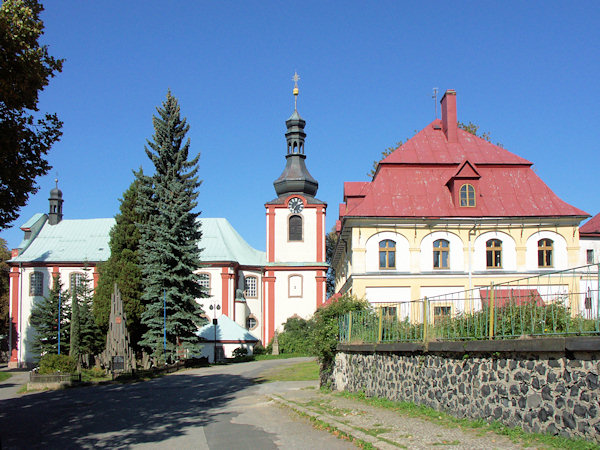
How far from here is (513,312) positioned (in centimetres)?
1001

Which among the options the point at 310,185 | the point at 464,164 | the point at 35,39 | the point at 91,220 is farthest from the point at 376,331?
the point at 91,220

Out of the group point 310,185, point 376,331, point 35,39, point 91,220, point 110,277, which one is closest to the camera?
point 35,39

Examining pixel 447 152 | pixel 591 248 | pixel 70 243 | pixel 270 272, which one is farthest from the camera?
pixel 70 243

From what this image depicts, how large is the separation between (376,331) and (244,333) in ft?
123

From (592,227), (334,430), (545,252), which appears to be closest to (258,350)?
(592,227)

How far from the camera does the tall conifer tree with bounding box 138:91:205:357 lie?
33.1 meters

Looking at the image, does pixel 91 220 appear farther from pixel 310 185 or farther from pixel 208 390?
pixel 208 390

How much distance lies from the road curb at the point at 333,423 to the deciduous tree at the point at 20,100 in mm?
8063

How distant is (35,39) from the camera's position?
13.3 metres

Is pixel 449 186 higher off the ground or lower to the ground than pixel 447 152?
lower

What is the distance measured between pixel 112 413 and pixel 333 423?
651 cm

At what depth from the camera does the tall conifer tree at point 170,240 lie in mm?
33062

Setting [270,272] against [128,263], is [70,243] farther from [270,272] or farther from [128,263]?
[128,263]

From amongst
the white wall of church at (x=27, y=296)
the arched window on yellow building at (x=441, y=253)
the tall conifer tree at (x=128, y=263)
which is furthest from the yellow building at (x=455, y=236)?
the white wall of church at (x=27, y=296)
